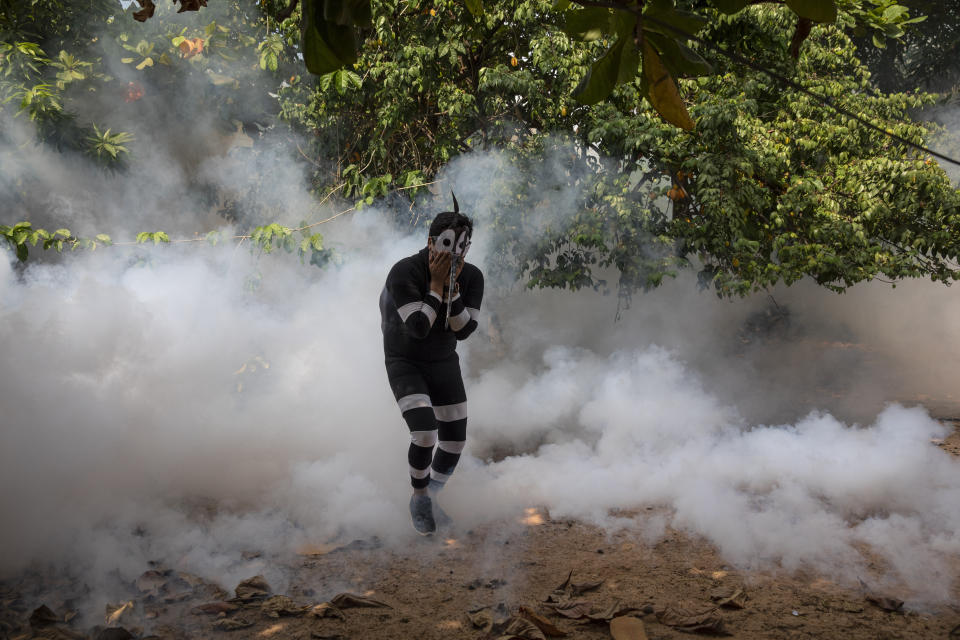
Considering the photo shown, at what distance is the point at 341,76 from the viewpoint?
→ 612cm

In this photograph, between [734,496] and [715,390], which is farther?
[715,390]

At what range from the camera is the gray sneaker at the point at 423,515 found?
4328mm

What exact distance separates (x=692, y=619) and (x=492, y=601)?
0.94 metres

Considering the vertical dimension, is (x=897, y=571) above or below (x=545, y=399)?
below

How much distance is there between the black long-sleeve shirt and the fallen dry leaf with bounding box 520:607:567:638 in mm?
1576

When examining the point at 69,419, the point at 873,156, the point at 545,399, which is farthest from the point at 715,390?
the point at 69,419

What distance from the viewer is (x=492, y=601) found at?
351cm

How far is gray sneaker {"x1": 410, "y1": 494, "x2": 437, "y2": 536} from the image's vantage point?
4.33 m

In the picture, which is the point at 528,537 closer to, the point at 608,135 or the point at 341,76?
the point at 608,135

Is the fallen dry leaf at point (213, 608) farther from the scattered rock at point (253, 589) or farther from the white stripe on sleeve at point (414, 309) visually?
the white stripe on sleeve at point (414, 309)

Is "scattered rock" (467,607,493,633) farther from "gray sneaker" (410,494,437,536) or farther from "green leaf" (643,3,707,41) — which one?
"green leaf" (643,3,707,41)

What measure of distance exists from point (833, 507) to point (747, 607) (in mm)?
1519

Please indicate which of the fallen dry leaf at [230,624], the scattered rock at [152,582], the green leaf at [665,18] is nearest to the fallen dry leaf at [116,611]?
the scattered rock at [152,582]

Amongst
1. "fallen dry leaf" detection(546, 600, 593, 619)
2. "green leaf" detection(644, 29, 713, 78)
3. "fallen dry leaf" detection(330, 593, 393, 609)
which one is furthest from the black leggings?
"green leaf" detection(644, 29, 713, 78)
